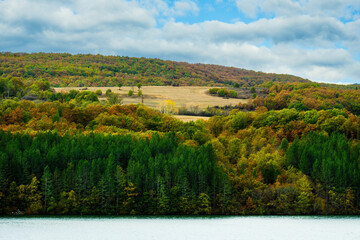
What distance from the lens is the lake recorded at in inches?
2702

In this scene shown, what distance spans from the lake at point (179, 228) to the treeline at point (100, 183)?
688 cm

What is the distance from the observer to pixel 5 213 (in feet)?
293

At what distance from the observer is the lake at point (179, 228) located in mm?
68625

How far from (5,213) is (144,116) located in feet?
270

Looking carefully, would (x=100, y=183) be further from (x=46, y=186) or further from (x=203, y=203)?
(x=203, y=203)

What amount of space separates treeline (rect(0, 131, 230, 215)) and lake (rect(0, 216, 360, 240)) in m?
6.88

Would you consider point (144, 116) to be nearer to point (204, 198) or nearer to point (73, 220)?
point (204, 198)

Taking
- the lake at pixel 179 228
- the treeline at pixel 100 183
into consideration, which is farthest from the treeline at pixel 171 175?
the lake at pixel 179 228

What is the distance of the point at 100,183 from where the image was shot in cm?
9275

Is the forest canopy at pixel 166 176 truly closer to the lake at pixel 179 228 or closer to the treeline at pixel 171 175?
the treeline at pixel 171 175

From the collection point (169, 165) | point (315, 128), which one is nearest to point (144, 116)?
point (315, 128)

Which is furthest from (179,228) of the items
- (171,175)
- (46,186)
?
(46,186)

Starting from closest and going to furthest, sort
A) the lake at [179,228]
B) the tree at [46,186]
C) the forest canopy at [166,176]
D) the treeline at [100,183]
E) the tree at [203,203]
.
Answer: the lake at [179,228] < the tree at [46,186] < the treeline at [100,183] < the forest canopy at [166,176] < the tree at [203,203]

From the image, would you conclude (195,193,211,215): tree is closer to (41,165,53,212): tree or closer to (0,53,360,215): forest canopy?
(0,53,360,215): forest canopy
